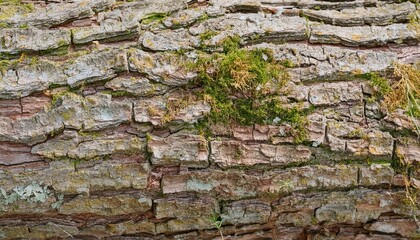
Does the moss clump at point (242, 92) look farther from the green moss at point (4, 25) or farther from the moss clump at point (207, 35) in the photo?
the green moss at point (4, 25)

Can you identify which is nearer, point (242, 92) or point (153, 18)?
point (242, 92)

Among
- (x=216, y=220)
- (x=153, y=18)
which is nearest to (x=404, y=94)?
(x=216, y=220)

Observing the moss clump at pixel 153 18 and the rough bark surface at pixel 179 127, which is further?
the moss clump at pixel 153 18

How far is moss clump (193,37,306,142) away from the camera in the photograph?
7.39ft

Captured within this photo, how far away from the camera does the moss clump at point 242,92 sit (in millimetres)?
2252

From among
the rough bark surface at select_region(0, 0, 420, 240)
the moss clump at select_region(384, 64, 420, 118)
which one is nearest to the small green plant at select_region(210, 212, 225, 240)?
the rough bark surface at select_region(0, 0, 420, 240)

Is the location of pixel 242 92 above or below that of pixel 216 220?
above

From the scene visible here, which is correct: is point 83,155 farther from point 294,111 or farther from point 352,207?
point 352,207

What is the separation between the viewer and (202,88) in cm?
228

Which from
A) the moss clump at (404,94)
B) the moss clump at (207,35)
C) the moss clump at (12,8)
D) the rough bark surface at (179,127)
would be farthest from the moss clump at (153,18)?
the moss clump at (404,94)

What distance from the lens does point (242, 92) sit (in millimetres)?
2268

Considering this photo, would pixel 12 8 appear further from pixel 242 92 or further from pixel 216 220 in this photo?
pixel 216 220

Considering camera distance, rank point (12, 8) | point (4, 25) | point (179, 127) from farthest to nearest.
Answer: point (12, 8) < point (4, 25) < point (179, 127)

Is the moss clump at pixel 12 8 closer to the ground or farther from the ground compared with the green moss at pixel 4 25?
farther from the ground
